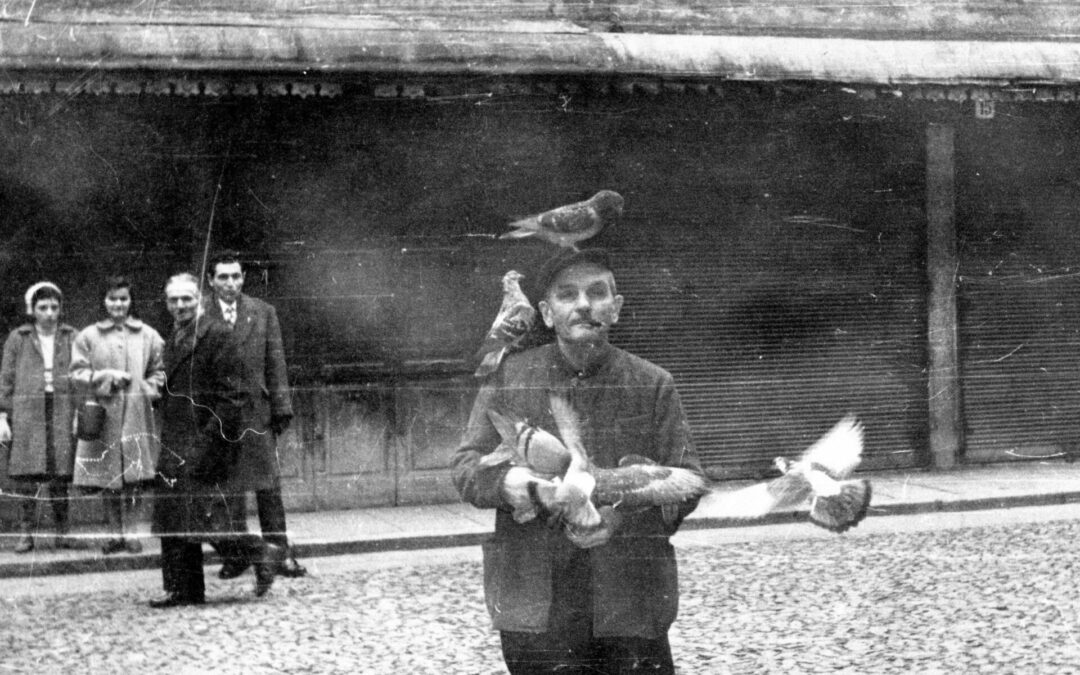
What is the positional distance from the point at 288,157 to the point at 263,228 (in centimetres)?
66

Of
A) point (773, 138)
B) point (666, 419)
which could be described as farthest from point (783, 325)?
point (666, 419)

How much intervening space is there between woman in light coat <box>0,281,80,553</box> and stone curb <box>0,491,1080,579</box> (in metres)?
0.58

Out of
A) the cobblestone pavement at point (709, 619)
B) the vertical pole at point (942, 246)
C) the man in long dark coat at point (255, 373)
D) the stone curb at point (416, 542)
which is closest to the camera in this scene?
the cobblestone pavement at point (709, 619)

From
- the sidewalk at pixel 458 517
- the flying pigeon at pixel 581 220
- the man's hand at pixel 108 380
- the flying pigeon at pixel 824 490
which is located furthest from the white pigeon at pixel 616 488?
the man's hand at pixel 108 380

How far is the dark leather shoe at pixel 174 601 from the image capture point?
6578mm

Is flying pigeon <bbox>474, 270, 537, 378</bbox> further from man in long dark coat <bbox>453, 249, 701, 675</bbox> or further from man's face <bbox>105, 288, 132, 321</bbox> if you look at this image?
man's face <bbox>105, 288, 132, 321</bbox>

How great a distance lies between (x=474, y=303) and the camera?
1025 centimetres

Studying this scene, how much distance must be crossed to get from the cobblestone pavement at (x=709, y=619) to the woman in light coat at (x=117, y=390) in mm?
929

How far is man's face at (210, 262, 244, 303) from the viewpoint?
22.5ft

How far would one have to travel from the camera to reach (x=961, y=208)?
36.1 ft

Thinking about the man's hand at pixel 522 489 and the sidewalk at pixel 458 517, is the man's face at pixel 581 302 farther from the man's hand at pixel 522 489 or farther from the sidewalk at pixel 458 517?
the sidewalk at pixel 458 517

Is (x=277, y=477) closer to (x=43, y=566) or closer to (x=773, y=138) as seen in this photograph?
(x=43, y=566)

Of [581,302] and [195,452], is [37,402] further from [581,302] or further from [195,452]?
[581,302]

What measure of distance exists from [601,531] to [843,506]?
0.71m
